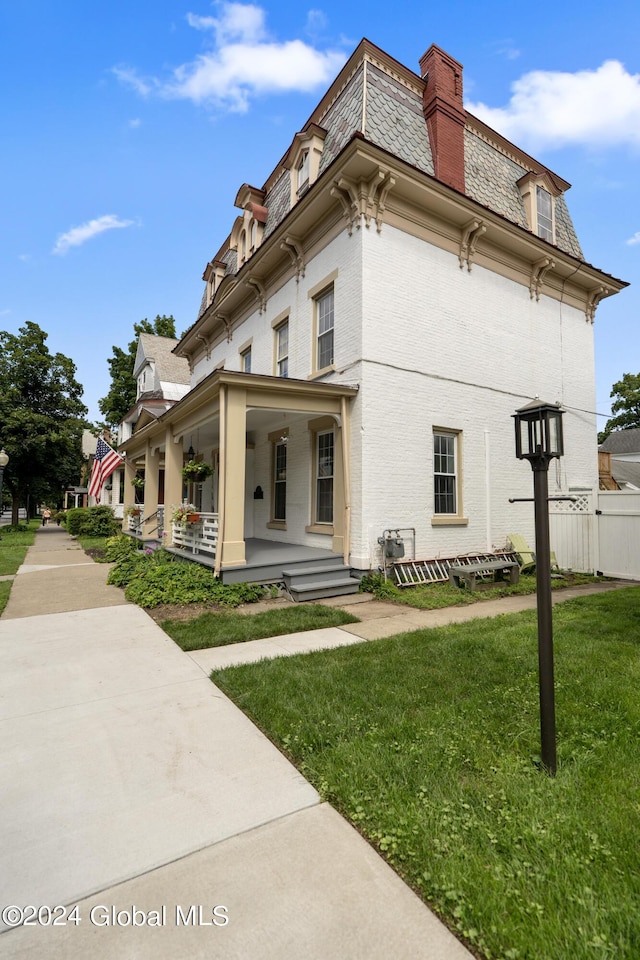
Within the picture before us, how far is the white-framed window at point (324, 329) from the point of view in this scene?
396 inches

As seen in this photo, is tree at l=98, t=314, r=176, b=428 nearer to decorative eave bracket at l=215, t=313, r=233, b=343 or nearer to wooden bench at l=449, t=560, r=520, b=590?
decorative eave bracket at l=215, t=313, r=233, b=343

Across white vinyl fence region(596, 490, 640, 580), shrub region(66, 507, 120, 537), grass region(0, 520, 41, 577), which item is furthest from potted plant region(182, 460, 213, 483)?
shrub region(66, 507, 120, 537)

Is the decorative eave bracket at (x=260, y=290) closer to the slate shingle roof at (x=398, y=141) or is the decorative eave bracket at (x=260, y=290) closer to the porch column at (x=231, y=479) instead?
the slate shingle roof at (x=398, y=141)

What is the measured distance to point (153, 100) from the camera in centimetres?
950

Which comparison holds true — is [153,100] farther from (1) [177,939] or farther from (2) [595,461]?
(2) [595,461]

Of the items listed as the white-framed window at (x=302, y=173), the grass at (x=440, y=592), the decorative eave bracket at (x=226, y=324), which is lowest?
the grass at (x=440, y=592)

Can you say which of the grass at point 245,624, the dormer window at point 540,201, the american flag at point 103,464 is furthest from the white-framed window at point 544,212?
the american flag at point 103,464

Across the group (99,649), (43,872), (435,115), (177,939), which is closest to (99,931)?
(177,939)

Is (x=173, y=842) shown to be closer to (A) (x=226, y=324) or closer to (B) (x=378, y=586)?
(B) (x=378, y=586)

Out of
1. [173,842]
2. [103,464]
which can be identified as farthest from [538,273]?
[103,464]

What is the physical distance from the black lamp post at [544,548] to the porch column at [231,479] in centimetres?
556

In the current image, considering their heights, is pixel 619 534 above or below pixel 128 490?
below

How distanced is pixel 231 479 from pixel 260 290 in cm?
690

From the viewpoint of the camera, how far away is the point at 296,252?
1080 centimetres
